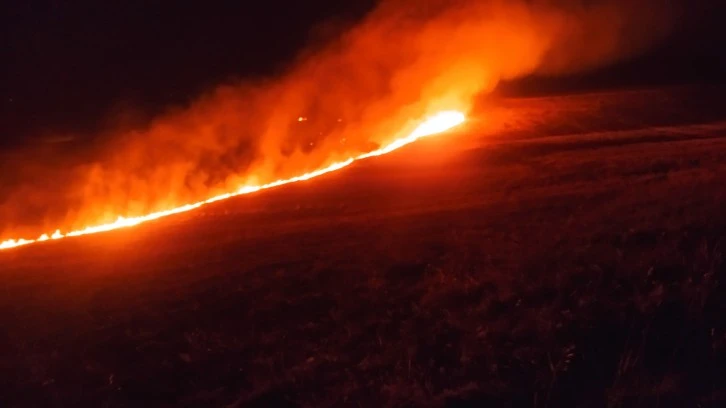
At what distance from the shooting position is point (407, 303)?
29.2 ft

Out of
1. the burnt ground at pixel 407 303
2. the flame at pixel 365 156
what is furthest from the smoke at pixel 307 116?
the burnt ground at pixel 407 303

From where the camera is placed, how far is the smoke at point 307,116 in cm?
2897

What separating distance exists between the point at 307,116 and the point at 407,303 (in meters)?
26.6

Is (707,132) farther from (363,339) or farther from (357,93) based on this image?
(363,339)

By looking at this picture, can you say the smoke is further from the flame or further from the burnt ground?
the burnt ground

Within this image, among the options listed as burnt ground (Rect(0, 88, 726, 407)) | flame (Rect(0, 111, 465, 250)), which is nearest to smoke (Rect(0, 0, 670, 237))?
flame (Rect(0, 111, 465, 250))

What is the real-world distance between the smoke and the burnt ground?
11.0 meters

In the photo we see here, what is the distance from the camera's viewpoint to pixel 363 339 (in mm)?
8039

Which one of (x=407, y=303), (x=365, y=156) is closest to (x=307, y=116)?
(x=365, y=156)

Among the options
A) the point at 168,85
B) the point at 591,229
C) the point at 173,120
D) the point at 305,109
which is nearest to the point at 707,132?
the point at 591,229

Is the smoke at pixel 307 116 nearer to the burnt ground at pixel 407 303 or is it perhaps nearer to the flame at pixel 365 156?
the flame at pixel 365 156

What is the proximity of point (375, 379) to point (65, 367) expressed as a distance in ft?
11.6

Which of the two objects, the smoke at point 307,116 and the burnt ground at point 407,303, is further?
the smoke at point 307,116

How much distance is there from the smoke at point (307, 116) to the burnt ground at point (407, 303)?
11.0 m
